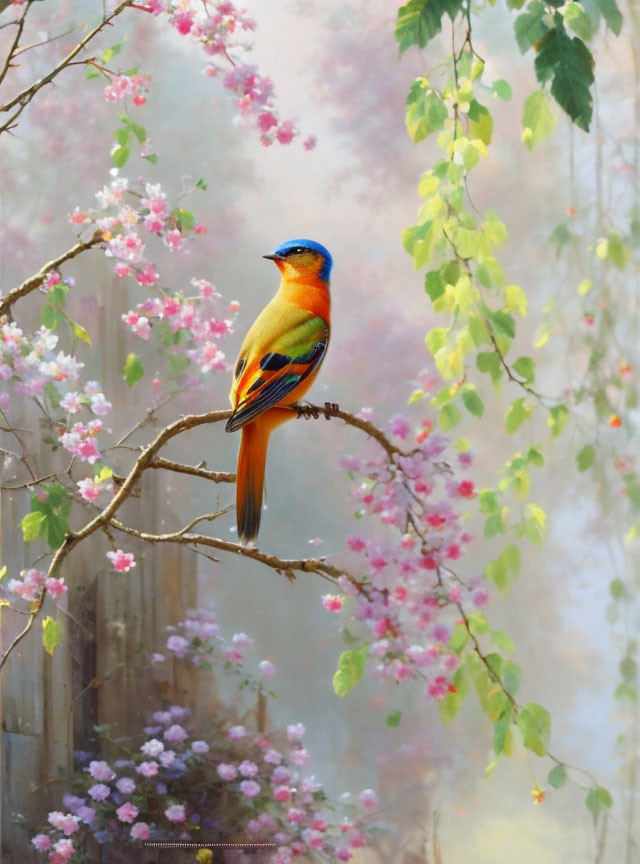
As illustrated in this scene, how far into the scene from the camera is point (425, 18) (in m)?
1.62

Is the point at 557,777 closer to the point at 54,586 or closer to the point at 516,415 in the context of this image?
the point at 516,415

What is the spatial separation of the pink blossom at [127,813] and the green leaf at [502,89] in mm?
1395

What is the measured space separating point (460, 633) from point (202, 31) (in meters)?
1.14

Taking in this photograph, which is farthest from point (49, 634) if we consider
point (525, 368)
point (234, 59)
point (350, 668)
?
point (234, 59)

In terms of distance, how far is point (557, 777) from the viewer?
1.61m

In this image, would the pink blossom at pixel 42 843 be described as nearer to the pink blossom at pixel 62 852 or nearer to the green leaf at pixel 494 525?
the pink blossom at pixel 62 852

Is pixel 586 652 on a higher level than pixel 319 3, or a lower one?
lower

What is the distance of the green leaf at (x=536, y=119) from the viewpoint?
164 centimetres

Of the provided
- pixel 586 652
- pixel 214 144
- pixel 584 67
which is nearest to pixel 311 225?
pixel 214 144

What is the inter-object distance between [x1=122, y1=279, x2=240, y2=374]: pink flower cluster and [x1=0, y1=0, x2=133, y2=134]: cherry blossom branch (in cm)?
40

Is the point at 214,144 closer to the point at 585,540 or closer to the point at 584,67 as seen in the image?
the point at 584,67

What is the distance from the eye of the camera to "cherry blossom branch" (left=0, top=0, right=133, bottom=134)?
5.26 ft

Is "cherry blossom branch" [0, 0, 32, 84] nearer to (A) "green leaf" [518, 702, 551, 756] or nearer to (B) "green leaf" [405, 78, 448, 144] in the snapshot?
(B) "green leaf" [405, 78, 448, 144]

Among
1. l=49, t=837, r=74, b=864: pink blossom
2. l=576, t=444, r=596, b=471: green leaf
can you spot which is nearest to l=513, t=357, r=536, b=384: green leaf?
l=576, t=444, r=596, b=471: green leaf
